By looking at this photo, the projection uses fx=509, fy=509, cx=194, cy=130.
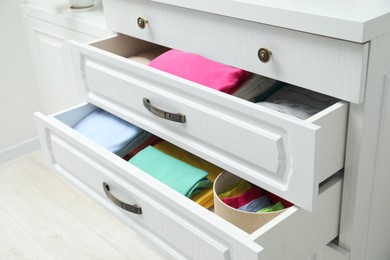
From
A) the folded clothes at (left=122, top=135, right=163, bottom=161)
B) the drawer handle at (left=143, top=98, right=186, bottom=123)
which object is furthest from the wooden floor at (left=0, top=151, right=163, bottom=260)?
the drawer handle at (left=143, top=98, right=186, bottom=123)

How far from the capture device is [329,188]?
3.08 feet

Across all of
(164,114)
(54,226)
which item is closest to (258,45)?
(164,114)

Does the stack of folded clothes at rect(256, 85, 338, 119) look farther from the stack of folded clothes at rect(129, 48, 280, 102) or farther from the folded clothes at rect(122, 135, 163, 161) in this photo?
the folded clothes at rect(122, 135, 163, 161)

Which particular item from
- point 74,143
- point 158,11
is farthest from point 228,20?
point 74,143

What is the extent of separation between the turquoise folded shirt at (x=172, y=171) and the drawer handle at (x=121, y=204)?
0.09 m

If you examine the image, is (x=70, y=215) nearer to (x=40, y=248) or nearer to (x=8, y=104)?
(x=40, y=248)

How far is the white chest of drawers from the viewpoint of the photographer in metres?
0.83

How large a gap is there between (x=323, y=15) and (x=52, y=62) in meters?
1.35

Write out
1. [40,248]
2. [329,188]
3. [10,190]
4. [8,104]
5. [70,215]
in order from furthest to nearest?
[8,104]
[10,190]
[70,215]
[40,248]
[329,188]

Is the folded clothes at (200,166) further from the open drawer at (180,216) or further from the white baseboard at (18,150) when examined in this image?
the white baseboard at (18,150)

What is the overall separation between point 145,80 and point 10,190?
119cm

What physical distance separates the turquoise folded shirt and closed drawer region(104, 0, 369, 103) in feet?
0.80

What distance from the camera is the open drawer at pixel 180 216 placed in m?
0.83

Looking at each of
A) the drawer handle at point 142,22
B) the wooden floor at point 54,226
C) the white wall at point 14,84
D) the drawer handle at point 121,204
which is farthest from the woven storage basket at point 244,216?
the white wall at point 14,84
